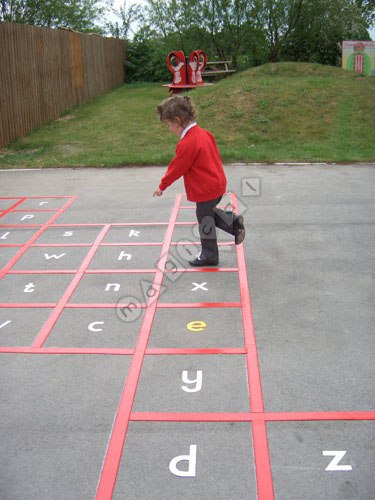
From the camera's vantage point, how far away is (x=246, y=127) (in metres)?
11.7

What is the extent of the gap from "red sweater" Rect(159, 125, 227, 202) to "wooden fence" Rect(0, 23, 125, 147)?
7.44 m

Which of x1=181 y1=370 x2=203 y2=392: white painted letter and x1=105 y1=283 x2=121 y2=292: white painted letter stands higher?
x1=105 y1=283 x2=121 y2=292: white painted letter

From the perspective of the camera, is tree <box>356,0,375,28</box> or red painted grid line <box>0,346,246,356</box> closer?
red painted grid line <box>0,346,246,356</box>

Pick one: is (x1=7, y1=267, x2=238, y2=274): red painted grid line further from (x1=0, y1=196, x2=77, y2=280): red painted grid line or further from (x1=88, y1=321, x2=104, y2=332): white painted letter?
(x1=88, y1=321, x2=104, y2=332): white painted letter

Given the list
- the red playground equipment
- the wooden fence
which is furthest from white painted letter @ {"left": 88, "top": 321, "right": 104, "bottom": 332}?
the red playground equipment

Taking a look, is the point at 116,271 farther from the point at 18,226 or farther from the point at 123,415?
the point at 123,415

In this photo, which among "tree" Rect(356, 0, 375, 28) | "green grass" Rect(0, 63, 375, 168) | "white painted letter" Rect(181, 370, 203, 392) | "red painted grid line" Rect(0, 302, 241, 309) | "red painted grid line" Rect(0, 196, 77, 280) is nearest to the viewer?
"white painted letter" Rect(181, 370, 203, 392)

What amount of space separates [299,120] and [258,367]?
30.2 ft

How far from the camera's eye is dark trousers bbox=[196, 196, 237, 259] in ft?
17.2

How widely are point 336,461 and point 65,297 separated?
278cm

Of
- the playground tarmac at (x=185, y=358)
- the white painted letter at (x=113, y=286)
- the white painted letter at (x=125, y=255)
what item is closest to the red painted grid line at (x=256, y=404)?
the playground tarmac at (x=185, y=358)

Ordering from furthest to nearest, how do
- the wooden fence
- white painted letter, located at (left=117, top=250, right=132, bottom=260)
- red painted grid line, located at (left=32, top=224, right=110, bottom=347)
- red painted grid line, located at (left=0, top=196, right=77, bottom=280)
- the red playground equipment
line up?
the red playground equipment, the wooden fence, white painted letter, located at (left=117, top=250, right=132, bottom=260), red painted grid line, located at (left=0, top=196, right=77, bottom=280), red painted grid line, located at (left=32, top=224, right=110, bottom=347)

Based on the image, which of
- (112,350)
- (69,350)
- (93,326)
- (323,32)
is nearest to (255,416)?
(112,350)

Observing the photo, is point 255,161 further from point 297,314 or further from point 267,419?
point 267,419
